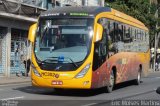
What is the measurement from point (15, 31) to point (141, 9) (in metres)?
19.9

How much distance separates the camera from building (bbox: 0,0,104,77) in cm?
3328

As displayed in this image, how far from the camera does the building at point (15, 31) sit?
109ft

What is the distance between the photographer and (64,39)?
1780 cm

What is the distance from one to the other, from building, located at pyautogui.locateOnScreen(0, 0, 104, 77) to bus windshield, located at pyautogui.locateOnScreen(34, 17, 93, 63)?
14041mm

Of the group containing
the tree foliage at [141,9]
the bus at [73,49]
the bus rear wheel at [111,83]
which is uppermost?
the tree foliage at [141,9]

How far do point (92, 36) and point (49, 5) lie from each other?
73.8 ft

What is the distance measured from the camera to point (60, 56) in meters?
17.5

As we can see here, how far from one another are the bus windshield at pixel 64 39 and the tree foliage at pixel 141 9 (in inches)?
1273

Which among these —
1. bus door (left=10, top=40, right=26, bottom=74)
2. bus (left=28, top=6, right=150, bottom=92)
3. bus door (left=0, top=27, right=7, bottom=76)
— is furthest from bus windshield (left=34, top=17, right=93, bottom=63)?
bus door (left=10, top=40, right=26, bottom=74)

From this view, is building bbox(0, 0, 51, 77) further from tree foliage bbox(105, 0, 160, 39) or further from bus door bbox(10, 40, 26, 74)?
tree foliage bbox(105, 0, 160, 39)

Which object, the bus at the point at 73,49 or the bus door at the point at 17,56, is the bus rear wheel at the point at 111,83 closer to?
the bus at the point at 73,49

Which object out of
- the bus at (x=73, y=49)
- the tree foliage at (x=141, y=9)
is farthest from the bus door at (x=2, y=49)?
the tree foliage at (x=141, y=9)

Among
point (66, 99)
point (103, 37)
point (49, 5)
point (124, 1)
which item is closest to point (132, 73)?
point (103, 37)

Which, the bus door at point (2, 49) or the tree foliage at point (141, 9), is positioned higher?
the tree foliage at point (141, 9)
